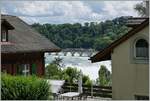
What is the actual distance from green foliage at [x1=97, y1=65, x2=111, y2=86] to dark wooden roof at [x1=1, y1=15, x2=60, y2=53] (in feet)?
13.8

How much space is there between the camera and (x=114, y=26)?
2302 centimetres

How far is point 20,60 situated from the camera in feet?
77.7

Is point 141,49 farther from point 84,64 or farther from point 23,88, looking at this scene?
point 84,64

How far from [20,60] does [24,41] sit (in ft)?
6.33

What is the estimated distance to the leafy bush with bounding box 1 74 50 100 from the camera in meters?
13.1

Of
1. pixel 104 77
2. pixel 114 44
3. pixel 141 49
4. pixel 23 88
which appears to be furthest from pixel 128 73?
pixel 104 77

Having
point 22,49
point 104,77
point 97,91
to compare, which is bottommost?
point 97,91

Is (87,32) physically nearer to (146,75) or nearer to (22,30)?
(22,30)

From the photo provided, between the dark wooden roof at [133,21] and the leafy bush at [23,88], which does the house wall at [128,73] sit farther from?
the leafy bush at [23,88]

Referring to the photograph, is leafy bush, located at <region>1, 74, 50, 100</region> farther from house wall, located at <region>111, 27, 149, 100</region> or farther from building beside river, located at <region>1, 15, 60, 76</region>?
building beside river, located at <region>1, 15, 60, 76</region>

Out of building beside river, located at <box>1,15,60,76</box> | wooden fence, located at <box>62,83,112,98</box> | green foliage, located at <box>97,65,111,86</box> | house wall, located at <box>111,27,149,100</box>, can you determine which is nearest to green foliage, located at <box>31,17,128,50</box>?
green foliage, located at <box>97,65,111,86</box>

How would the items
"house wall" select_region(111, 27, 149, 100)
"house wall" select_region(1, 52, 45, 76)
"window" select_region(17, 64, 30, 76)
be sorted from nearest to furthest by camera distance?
"house wall" select_region(111, 27, 149, 100) → "house wall" select_region(1, 52, 45, 76) → "window" select_region(17, 64, 30, 76)

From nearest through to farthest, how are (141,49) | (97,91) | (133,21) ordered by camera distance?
(141,49) → (133,21) → (97,91)

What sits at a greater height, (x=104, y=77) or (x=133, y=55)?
(x=133, y=55)
